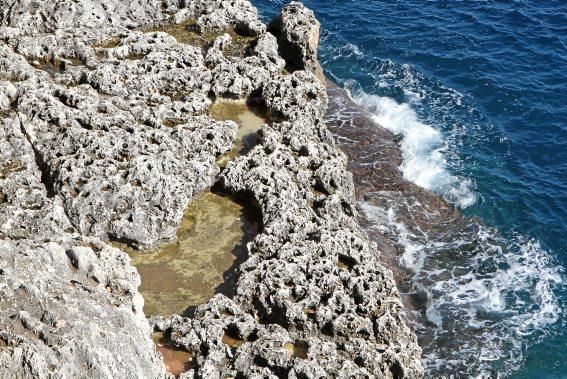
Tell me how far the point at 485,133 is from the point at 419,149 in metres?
5.10

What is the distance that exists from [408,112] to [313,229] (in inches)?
859

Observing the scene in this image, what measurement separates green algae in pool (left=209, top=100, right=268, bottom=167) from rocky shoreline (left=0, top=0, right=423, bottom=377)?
523 mm

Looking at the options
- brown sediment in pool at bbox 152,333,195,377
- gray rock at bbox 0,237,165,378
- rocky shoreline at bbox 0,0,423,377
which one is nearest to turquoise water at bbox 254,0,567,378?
rocky shoreline at bbox 0,0,423,377

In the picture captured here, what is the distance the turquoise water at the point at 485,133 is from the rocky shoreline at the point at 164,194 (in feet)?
25.2

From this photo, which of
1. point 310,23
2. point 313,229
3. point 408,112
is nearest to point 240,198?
point 313,229

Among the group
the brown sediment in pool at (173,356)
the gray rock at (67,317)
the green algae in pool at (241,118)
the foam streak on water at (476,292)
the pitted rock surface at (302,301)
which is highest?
the gray rock at (67,317)

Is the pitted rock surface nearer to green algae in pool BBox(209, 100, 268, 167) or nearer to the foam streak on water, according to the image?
green algae in pool BBox(209, 100, 268, 167)

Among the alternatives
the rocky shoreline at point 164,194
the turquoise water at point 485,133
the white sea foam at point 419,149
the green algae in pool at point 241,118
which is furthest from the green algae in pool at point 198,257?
the white sea foam at point 419,149

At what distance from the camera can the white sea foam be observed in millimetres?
37688

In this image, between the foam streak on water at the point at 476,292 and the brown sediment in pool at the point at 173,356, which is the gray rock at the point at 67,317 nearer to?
the brown sediment in pool at the point at 173,356

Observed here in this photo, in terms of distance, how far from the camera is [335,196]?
27.0 metres

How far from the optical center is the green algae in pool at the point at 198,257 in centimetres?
2320

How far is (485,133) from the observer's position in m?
42.4

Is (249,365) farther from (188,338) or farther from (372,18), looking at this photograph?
(372,18)
